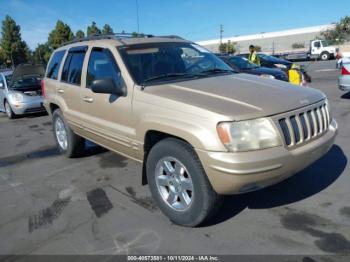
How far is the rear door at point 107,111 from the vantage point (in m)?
3.91

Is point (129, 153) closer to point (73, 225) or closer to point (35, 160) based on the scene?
point (73, 225)

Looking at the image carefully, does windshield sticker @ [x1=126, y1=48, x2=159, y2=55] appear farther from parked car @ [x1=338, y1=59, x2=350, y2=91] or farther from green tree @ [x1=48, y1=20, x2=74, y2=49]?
green tree @ [x1=48, y1=20, x2=74, y2=49]

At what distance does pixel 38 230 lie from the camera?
141 inches

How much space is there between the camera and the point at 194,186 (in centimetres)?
314

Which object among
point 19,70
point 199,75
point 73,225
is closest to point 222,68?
point 199,75

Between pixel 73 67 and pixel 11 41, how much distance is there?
2088 inches

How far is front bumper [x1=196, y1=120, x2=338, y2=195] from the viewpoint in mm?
2826

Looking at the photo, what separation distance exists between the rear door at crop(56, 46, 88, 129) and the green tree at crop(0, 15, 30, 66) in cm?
5102

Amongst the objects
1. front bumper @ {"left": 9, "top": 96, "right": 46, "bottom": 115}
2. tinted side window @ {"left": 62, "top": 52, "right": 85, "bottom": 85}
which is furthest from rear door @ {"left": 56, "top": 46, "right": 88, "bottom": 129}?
front bumper @ {"left": 9, "top": 96, "right": 46, "bottom": 115}

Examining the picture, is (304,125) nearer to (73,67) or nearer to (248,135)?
(248,135)

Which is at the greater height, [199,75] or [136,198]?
[199,75]

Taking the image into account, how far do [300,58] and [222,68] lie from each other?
1534 inches

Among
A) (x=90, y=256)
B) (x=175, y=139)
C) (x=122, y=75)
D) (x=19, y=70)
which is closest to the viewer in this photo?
(x=90, y=256)

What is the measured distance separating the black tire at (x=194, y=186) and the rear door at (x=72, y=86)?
206 cm
